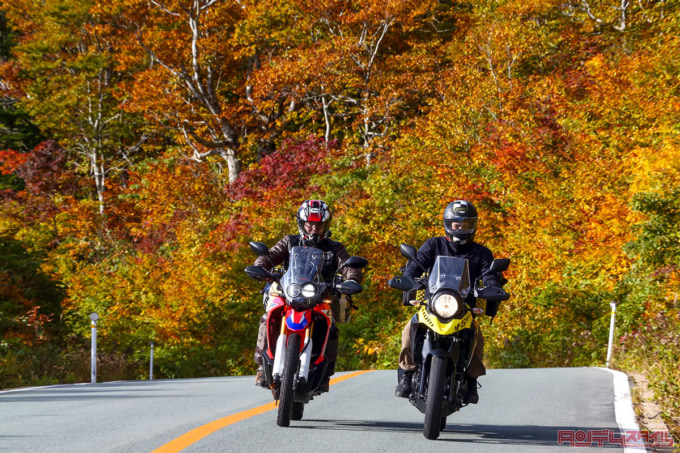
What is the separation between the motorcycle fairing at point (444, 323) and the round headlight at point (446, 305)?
0.10m

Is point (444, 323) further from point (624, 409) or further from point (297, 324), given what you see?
point (624, 409)

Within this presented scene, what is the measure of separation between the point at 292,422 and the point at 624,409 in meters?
3.80

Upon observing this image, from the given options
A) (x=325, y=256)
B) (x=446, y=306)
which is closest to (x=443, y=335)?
(x=446, y=306)

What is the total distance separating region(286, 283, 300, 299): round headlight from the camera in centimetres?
684

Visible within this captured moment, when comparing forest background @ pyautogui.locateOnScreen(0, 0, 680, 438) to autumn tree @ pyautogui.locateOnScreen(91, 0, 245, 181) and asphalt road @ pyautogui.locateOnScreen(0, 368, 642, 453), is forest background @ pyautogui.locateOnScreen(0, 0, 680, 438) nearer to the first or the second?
autumn tree @ pyautogui.locateOnScreen(91, 0, 245, 181)

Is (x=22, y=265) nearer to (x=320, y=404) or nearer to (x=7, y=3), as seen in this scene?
(x=320, y=404)

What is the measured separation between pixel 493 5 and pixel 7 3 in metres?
22.7

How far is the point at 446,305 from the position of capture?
20.9ft

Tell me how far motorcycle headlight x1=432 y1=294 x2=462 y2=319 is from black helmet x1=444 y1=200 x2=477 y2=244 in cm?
93

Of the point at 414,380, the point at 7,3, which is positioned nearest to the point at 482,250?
the point at 414,380

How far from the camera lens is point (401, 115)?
1337 inches

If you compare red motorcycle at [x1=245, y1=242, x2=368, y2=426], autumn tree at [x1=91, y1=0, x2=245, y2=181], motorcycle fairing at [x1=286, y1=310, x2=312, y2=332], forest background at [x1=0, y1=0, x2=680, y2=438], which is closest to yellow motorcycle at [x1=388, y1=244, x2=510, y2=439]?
red motorcycle at [x1=245, y1=242, x2=368, y2=426]

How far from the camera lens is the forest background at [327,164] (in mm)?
21453

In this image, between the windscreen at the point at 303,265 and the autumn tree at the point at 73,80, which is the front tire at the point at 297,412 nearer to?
the windscreen at the point at 303,265
